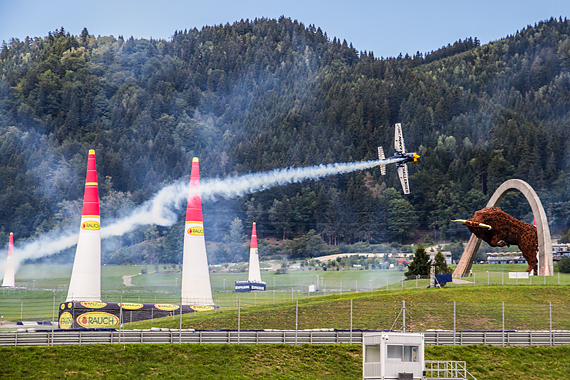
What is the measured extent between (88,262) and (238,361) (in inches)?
600

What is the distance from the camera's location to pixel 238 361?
92.7 ft

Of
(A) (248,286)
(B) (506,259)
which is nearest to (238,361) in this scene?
(A) (248,286)

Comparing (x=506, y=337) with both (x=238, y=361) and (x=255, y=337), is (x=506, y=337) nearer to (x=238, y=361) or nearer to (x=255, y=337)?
(x=255, y=337)

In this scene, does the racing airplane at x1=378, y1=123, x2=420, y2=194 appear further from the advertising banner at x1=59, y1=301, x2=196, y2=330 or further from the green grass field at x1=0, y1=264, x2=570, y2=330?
the advertising banner at x1=59, y1=301, x2=196, y2=330

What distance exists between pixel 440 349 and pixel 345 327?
4681mm

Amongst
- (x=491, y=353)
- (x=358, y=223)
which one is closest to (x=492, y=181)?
(x=358, y=223)

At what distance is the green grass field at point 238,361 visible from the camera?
2602cm

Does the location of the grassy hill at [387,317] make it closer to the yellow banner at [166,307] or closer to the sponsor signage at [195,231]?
the yellow banner at [166,307]

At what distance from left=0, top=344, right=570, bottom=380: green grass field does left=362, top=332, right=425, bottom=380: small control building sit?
3833 millimetres

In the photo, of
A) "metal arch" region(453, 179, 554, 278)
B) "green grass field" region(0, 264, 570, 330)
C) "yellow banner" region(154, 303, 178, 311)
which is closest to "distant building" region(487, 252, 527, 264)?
"green grass field" region(0, 264, 570, 330)

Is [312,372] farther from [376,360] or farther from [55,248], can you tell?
[55,248]

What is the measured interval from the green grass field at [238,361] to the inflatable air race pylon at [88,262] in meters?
12.4

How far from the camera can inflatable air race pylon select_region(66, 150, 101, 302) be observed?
39.5 m

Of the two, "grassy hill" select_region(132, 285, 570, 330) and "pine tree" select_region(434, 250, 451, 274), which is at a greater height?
"pine tree" select_region(434, 250, 451, 274)
